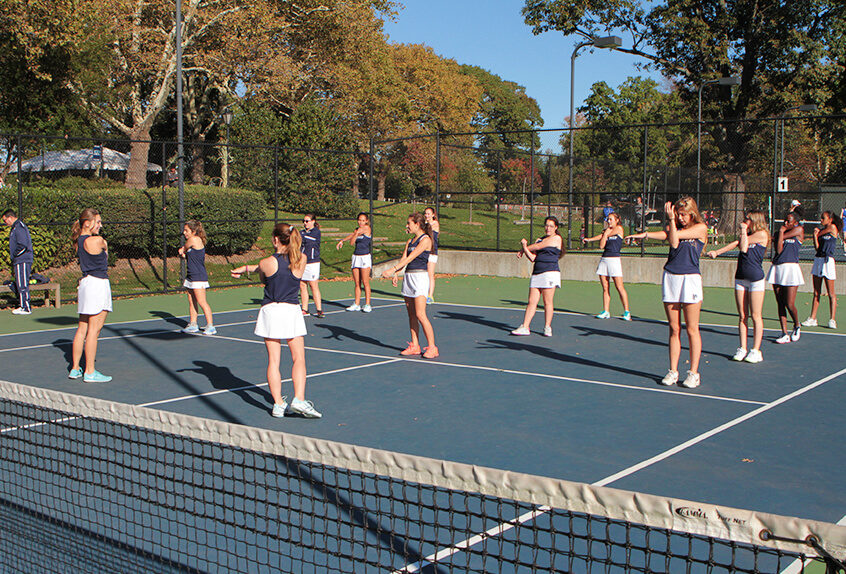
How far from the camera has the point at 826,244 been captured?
1338cm

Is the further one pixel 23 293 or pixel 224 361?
pixel 23 293

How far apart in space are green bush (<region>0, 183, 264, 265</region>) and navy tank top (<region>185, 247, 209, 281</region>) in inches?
249

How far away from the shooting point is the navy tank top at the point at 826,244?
43.8 ft

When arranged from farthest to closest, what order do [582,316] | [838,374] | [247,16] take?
1. [247,16]
2. [582,316]
3. [838,374]

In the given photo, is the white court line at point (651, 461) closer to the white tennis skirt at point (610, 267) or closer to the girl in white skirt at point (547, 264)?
the girl in white skirt at point (547, 264)

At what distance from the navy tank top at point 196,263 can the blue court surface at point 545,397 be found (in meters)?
1.02

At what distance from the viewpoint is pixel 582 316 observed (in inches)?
614

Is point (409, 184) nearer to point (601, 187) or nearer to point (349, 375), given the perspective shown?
point (601, 187)

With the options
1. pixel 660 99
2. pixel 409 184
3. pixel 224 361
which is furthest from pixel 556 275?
pixel 660 99

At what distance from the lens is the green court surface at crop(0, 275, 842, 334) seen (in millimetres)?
15398

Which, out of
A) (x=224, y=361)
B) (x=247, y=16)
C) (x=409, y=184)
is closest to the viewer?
(x=224, y=361)

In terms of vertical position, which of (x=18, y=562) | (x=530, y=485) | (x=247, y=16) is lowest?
(x=18, y=562)

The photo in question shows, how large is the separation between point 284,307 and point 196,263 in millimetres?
5531

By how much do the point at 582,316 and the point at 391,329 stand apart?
3922mm
